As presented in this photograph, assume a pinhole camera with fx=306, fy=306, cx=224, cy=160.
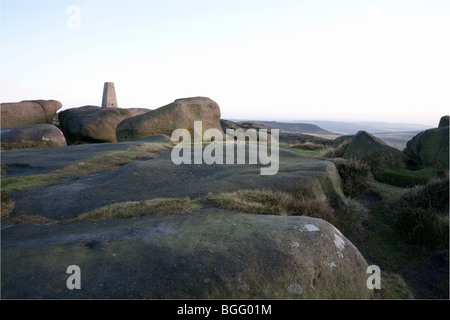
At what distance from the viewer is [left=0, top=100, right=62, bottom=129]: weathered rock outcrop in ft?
89.0

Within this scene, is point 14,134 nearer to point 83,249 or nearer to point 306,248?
point 83,249

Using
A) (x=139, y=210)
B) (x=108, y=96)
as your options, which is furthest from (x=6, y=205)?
(x=108, y=96)

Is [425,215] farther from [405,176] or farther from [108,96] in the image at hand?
[108,96]

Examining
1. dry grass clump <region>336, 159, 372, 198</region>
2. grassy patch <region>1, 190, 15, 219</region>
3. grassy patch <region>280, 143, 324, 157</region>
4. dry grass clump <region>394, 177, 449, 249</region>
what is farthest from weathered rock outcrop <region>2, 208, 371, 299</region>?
grassy patch <region>280, 143, 324, 157</region>

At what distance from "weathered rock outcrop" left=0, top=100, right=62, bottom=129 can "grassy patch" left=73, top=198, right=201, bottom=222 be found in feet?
88.9

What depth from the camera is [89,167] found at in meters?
10.3

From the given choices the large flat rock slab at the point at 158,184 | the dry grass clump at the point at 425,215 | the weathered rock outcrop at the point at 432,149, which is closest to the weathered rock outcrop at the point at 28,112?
the large flat rock slab at the point at 158,184

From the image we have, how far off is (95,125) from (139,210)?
2304cm

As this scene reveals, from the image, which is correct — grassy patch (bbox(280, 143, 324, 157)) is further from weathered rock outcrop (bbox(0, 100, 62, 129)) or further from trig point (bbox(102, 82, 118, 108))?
weathered rock outcrop (bbox(0, 100, 62, 129))

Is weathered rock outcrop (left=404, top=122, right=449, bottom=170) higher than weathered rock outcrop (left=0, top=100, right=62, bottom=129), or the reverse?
weathered rock outcrop (left=0, top=100, right=62, bottom=129)

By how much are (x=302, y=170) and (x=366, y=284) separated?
14.5 feet

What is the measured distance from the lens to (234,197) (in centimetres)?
626

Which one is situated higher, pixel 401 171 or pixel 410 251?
pixel 401 171
